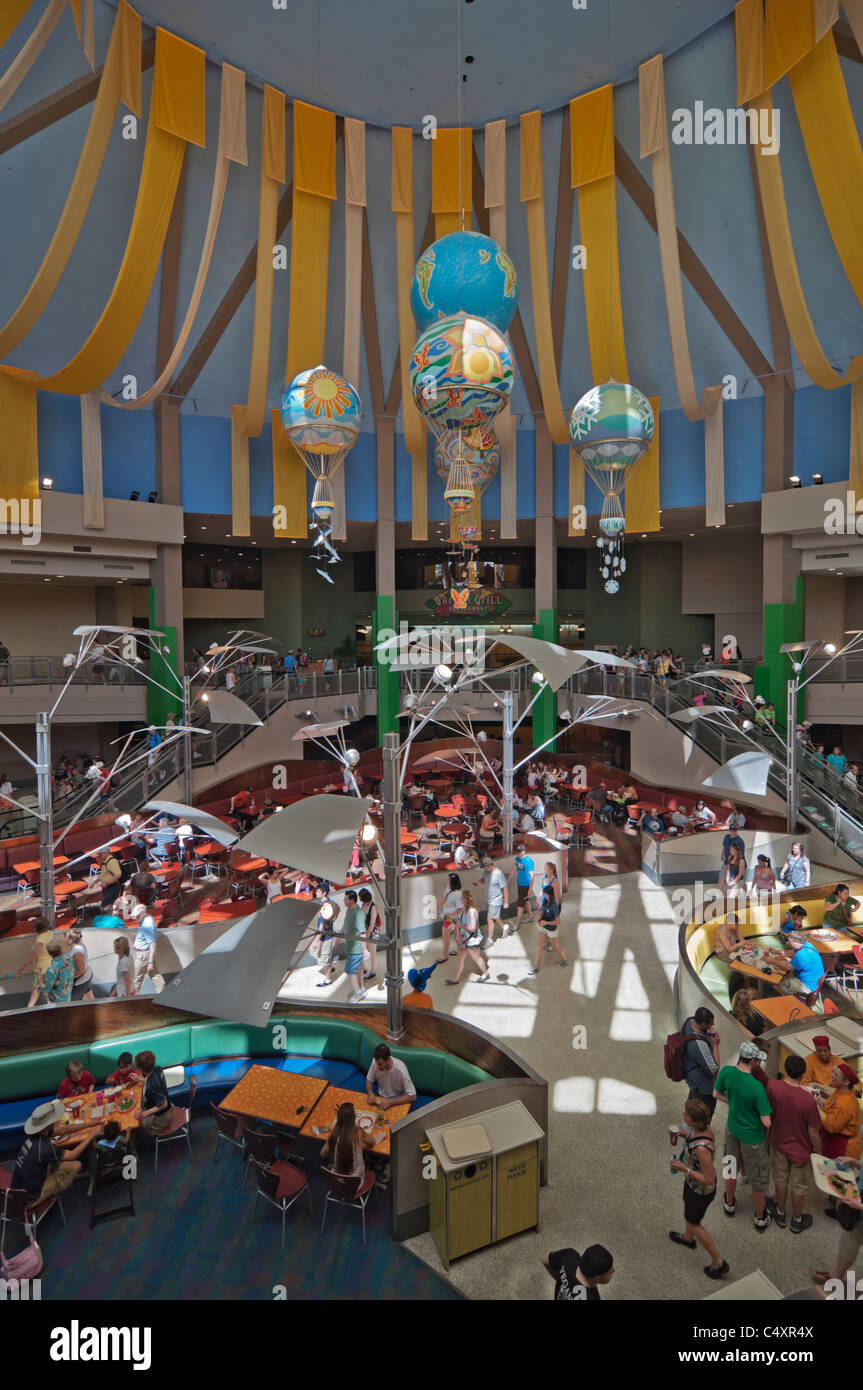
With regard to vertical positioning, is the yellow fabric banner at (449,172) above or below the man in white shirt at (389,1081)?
above

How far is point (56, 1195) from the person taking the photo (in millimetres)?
5570

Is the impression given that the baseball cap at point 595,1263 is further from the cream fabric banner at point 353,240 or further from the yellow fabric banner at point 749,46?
the cream fabric banner at point 353,240

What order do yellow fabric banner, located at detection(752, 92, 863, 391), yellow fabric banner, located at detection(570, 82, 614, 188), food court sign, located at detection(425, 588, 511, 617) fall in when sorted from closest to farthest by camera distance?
yellow fabric banner, located at detection(752, 92, 863, 391)
yellow fabric banner, located at detection(570, 82, 614, 188)
food court sign, located at detection(425, 588, 511, 617)

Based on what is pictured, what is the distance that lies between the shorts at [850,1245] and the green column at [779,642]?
14295 millimetres

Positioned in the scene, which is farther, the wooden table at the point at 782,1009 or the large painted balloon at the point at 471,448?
the large painted balloon at the point at 471,448

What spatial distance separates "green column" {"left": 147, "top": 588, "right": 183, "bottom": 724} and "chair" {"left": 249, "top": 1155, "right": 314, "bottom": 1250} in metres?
14.1

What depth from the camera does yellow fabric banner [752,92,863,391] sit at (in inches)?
548

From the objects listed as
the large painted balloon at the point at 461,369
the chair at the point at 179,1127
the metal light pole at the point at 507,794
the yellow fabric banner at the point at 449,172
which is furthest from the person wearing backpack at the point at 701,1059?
the yellow fabric banner at the point at 449,172

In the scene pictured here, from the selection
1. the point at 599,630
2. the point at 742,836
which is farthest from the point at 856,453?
the point at 599,630

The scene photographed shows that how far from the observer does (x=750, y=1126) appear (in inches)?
194

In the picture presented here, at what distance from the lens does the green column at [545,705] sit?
20.7 meters

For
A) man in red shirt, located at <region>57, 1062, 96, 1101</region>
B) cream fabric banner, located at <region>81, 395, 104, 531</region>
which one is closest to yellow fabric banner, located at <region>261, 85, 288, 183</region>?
cream fabric banner, located at <region>81, 395, 104, 531</region>

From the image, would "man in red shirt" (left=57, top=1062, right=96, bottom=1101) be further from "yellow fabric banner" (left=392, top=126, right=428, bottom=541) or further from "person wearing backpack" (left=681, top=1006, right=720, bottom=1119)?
"yellow fabric banner" (left=392, top=126, right=428, bottom=541)
